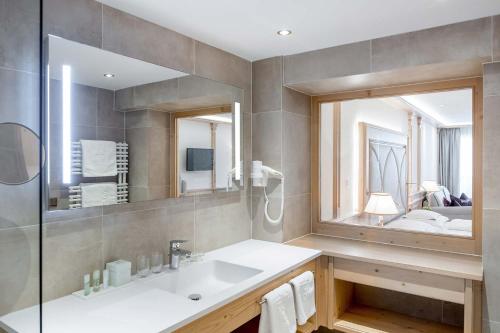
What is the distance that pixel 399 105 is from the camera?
265cm

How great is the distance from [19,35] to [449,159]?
2518 millimetres

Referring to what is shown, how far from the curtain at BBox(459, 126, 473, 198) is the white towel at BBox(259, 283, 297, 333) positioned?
1382 mm

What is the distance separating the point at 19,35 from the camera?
92cm

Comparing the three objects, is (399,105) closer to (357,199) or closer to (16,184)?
(357,199)

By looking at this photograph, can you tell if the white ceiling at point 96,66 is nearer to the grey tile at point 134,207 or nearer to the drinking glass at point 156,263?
the grey tile at point 134,207

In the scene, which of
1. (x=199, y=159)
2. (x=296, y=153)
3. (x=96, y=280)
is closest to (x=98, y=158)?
(x=96, y=280)

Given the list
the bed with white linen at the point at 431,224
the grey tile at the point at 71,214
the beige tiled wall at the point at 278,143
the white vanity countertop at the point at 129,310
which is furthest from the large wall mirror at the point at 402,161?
the grey tile at the point at 71,214

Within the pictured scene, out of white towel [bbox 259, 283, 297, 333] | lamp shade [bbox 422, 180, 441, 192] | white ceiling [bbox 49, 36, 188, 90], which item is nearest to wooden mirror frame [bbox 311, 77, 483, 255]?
lamp shade [bbox 422, 180, 441, 192]

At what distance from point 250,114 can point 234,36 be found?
688mm

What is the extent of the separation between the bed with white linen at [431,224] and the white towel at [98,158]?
202 cm

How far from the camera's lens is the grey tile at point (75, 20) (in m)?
1.55

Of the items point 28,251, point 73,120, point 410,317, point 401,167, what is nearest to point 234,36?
point 73,120

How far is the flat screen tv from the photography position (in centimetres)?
223

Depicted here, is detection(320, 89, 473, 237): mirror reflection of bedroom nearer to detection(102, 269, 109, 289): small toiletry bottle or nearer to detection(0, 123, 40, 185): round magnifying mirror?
detection(102, 269, 109, 289): small toiletry bottle
